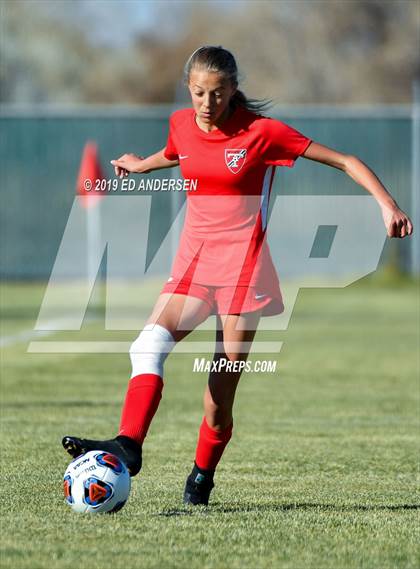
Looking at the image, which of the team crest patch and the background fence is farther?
the background fence

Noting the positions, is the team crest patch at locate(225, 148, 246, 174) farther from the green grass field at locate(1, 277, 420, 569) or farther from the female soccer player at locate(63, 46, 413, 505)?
the green grass field at locate(1, 277, 420, 569)

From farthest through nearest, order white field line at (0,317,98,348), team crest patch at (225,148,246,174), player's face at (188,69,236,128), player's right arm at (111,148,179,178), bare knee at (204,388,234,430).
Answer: white field line at (0,317,98,348) < player's right arm at (111,148,179,178) < bare knee at (204,388,234,430) < team crest patch at (225,148,246,174) < player's face at (188,69,236,128)

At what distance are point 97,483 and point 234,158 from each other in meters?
1.60

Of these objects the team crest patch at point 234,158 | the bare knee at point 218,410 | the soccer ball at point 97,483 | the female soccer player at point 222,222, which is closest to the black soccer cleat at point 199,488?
the female soccer player at point 222,222

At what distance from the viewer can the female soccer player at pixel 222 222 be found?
231 inches

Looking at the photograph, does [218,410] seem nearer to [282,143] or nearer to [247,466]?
[282,143]

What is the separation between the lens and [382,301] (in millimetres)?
25562

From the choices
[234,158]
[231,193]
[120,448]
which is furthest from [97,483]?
[234,158]

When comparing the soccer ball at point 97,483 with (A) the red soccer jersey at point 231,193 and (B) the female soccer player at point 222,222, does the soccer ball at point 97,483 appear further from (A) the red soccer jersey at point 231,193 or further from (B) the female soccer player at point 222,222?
(A) the red soccer jersey at point 231,193

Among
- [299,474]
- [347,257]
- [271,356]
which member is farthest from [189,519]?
[347,257]

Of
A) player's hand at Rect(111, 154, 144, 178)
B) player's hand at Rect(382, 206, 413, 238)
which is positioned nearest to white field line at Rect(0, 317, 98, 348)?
player's hand at Rect(111, 154, 144, 178)

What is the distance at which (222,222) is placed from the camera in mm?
6062

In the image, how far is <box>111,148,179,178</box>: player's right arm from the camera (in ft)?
21.1

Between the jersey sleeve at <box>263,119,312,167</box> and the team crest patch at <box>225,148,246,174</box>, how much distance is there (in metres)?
0.12
